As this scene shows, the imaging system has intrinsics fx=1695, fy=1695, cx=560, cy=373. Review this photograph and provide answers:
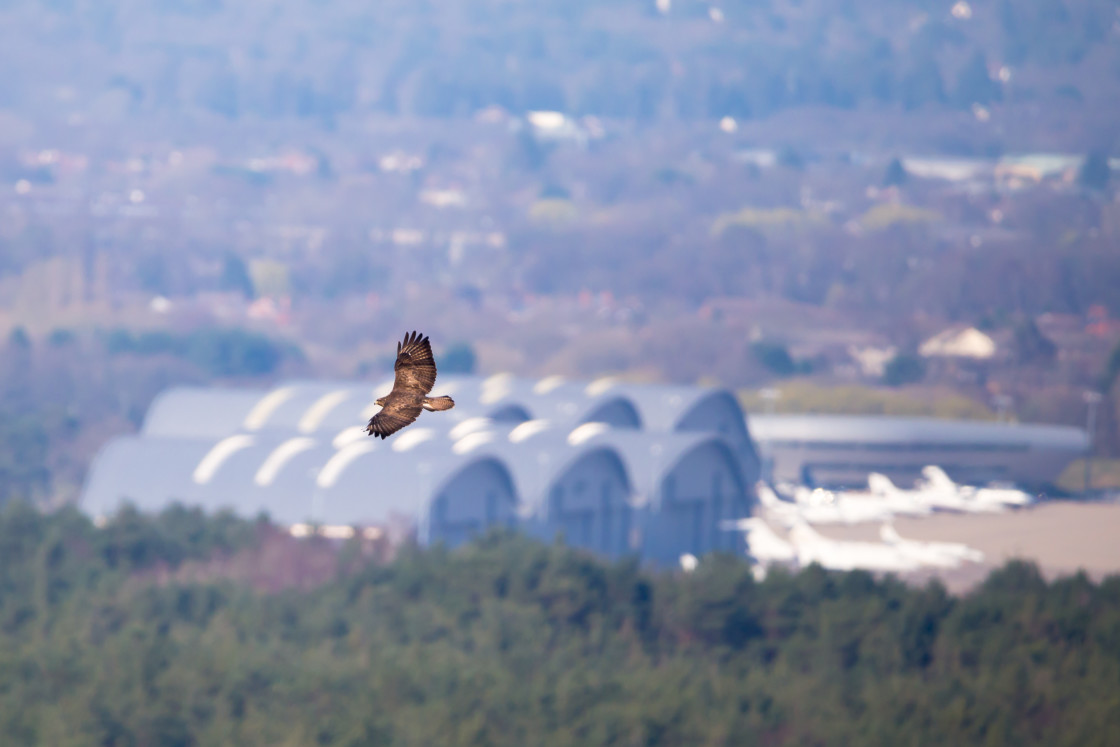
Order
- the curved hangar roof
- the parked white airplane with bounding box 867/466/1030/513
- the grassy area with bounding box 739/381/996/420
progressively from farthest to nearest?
the grassy area with bounding box 739/381/996/420 < the curved hangar roof < the parked white airplane with bounding box 867/466/1030/513

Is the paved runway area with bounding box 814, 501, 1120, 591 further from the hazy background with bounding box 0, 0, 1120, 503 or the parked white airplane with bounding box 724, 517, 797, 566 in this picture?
the hazy background with bounding box 0, 0, 1120, 503

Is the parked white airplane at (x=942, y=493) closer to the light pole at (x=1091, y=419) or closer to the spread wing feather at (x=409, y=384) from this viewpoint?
the light pole at (x=1091, y=419)

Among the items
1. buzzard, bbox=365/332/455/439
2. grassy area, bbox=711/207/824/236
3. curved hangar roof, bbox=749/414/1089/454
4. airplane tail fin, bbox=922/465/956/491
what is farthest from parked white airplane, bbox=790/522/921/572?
A: grassy area, bbox=711/207/824/236

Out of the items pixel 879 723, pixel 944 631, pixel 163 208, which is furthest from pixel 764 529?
pixel 163 208

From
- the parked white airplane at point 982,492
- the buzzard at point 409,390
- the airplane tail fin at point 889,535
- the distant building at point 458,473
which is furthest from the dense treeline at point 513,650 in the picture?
the buzzard at point 409,390

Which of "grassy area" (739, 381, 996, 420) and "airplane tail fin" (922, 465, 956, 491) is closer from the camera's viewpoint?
"airplane tail fin" (922, 465, 956, 491)

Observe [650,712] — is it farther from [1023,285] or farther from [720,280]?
[720,280]
